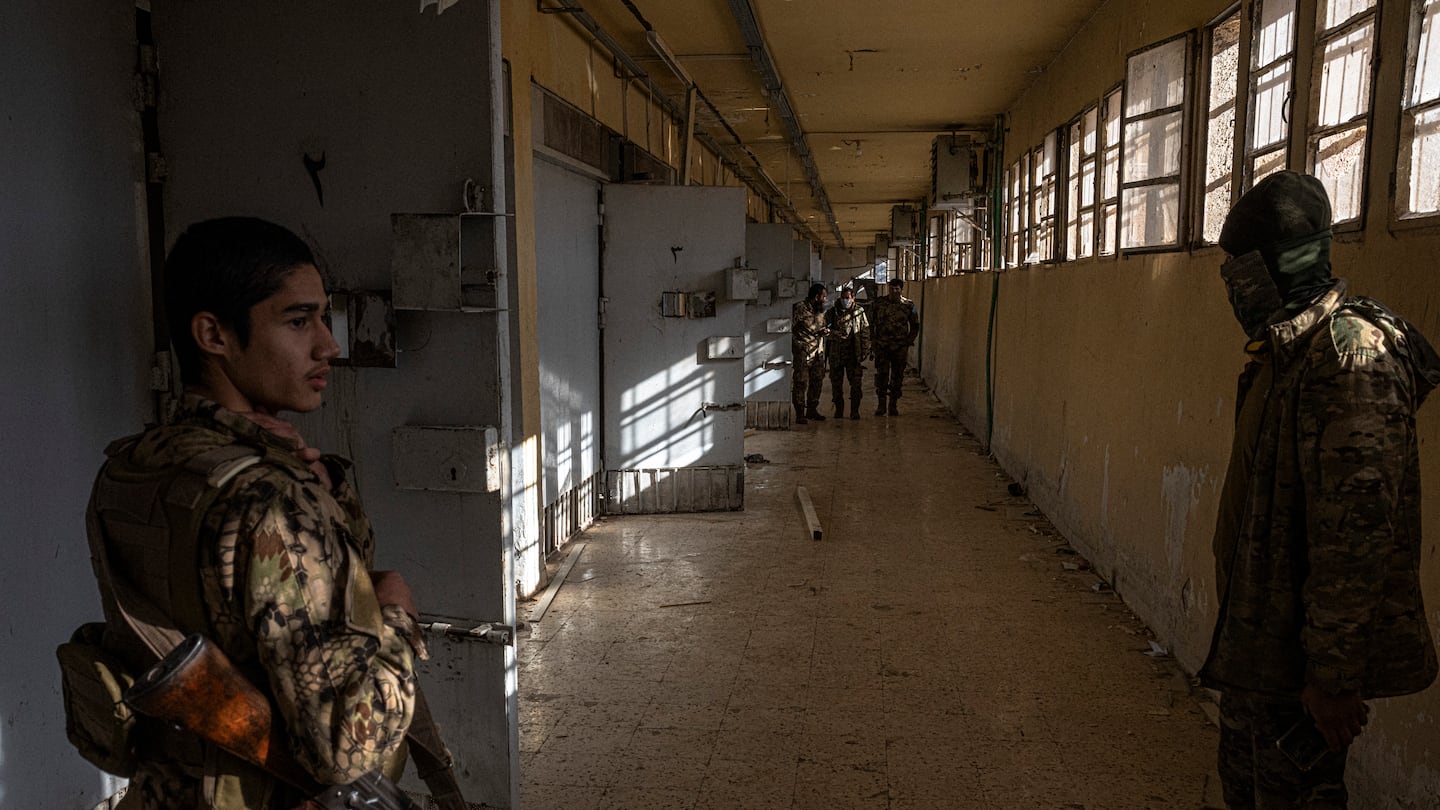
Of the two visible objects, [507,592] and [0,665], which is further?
[507,592]

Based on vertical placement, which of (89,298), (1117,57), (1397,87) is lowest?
(89,298)

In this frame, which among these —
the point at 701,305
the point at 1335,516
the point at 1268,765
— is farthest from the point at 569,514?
the point at 1335,516

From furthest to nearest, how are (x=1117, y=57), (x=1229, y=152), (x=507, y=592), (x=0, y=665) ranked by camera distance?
(x=1117, y=57)
(x=1229, y=152)
(x=507, y=592)
(x=0, y=665)

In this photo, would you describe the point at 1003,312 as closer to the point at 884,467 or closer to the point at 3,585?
the point at 884,467

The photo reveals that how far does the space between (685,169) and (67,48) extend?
492 cm

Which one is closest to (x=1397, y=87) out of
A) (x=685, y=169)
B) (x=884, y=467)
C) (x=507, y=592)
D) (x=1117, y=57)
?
(x=507, y=592)

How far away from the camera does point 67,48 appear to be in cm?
206

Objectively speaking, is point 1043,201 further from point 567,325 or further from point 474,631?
point 474,631

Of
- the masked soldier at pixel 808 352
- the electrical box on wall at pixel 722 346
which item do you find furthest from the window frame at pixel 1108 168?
the masked soldier at pixel 808 352

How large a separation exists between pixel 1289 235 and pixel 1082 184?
161 inches

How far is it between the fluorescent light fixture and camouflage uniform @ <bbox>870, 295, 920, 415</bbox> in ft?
14.7

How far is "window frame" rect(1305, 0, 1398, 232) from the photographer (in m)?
2.40

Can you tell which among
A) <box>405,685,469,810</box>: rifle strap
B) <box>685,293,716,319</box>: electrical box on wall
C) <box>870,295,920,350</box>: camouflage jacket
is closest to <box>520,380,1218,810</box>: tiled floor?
<box>405,685,469,810</box>: rifle strap

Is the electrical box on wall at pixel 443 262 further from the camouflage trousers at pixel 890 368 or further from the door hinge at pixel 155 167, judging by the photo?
the camouflage trousers at pixel 890 368
